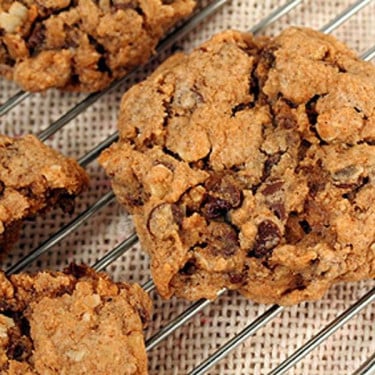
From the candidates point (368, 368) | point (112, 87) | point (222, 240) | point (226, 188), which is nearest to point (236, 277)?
point (222, 240)

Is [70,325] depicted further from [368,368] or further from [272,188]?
[368,368]

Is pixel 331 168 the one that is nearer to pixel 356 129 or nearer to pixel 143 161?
pixel 356 129

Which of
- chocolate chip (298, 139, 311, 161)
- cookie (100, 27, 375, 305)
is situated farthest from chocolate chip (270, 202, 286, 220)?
chocolate chip (298, 139, 311, 161)

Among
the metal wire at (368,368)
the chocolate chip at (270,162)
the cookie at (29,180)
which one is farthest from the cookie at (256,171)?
the metal wire at (368,368)

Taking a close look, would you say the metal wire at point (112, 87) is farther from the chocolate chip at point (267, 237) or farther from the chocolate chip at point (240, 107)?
the chocolate chip at point (267, 237)

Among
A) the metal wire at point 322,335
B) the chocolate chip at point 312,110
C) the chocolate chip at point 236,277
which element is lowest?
the metal wire at point 322,335

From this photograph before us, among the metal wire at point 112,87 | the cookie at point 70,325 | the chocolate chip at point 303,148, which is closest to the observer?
the cookie at point 70,325

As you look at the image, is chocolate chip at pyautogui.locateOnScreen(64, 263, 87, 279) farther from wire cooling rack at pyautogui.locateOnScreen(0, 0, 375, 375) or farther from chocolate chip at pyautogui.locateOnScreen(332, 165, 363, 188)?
chocolate chip at pyautogui.locateOnScreen(332, 165, 363, 188)
